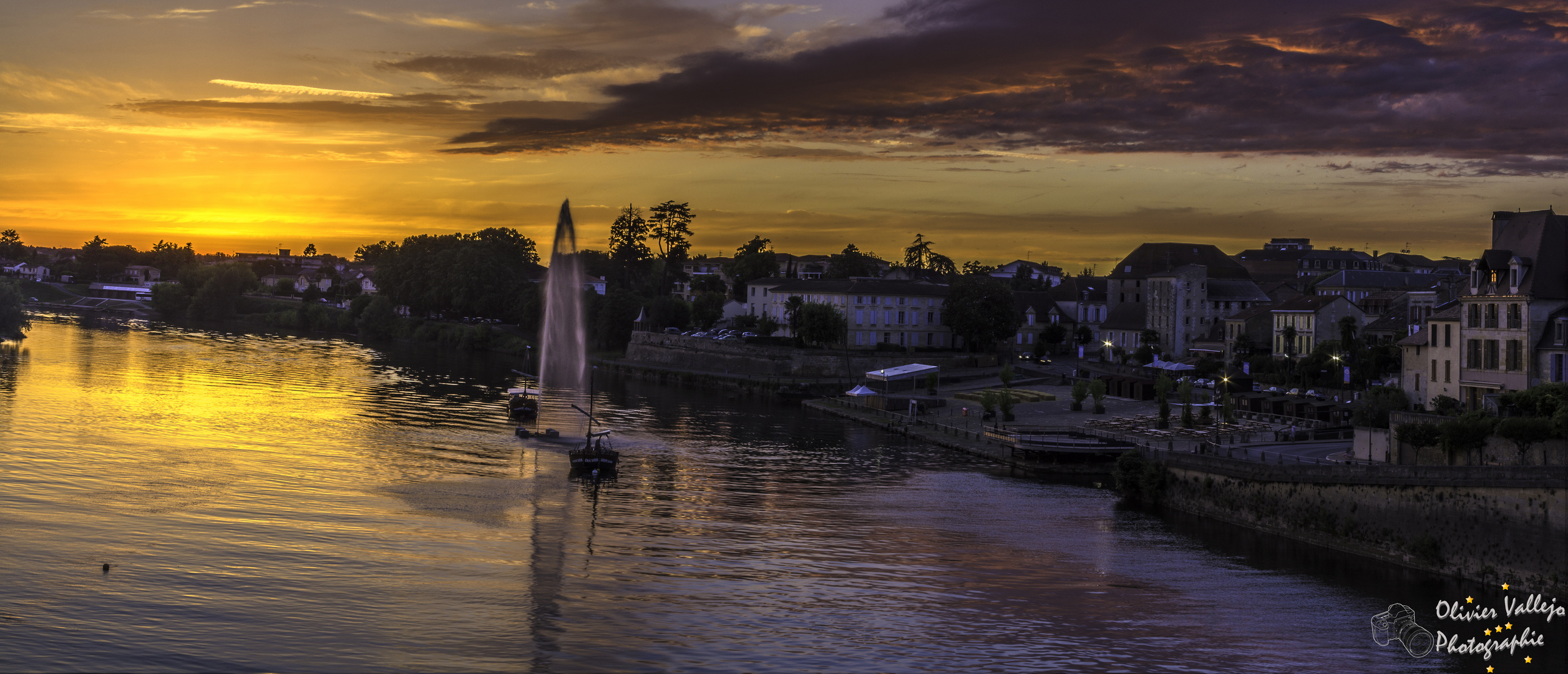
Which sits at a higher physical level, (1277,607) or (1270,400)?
(1270,400)

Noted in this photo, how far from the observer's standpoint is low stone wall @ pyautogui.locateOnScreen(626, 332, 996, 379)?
107 meters

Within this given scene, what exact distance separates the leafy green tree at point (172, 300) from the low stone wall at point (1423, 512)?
18787cm

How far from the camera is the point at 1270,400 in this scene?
67.0 meters

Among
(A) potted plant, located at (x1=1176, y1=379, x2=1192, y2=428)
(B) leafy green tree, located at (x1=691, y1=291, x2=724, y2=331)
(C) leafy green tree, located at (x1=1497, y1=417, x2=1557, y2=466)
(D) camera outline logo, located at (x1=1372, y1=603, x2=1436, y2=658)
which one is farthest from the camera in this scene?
(B) leafy green tree, located at (x1=691, y1=291, x2=724, y2=331)

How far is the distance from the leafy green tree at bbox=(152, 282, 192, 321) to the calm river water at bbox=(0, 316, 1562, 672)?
143 meters

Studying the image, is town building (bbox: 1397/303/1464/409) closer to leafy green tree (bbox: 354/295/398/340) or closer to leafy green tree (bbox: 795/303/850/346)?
leafy green tree (bbox: 795/303/850/346)

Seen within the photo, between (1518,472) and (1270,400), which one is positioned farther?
(1270,400)

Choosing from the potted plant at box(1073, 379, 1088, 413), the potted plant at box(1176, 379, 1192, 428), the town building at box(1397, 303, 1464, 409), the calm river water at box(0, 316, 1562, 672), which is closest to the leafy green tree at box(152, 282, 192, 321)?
the calm river water at box(0, 316, 1562, 672)

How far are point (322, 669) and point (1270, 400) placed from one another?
56.0m

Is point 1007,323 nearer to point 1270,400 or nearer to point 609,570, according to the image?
point 1270,400

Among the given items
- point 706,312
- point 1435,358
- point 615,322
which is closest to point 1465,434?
point 1435,358

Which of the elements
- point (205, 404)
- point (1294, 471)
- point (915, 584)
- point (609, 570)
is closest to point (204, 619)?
point (609, 570)

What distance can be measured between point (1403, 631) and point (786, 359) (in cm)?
7973

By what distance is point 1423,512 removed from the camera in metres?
37.3
